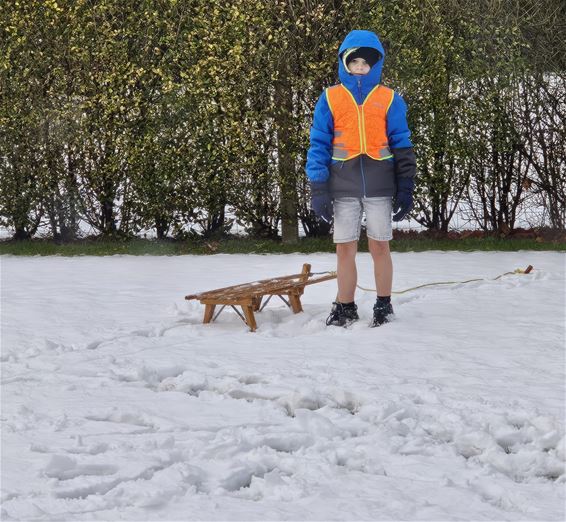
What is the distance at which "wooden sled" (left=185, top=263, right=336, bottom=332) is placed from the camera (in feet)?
21.8

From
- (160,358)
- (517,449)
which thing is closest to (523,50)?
(160,358)

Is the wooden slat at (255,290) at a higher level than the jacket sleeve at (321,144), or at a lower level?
lower

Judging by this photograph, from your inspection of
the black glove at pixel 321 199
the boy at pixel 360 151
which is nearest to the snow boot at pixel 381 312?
the boy at pixel 360 151

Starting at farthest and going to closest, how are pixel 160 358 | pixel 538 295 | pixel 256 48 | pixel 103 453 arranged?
1. pixel 256 48
2. pixel 538 295
3. pixel 160 358
4. pixel 103 453

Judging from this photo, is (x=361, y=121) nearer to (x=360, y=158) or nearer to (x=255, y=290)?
(x=360, y=158)

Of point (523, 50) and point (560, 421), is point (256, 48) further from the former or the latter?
point (560, 421)

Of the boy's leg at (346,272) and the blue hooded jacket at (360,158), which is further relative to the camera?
the boy's leg at (346,272)

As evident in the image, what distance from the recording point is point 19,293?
8.30 metres

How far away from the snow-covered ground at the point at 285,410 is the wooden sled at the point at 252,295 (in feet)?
0.39

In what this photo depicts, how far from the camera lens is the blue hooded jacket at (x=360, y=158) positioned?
6.58m

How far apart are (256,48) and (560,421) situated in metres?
6.99

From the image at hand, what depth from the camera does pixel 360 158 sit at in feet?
21.6

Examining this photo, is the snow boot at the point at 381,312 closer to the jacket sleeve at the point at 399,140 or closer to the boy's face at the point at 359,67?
the jacket sleeve at the point at 399,140

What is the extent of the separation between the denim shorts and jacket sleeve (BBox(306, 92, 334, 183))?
0.23m
